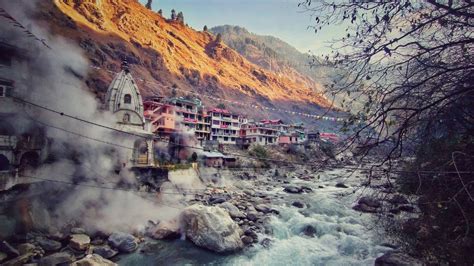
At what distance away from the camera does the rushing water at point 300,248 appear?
13500 mm

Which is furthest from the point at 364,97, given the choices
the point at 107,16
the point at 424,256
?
the point at 107,16

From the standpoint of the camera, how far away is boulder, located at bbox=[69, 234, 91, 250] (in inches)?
515

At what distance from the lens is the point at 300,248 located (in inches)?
600

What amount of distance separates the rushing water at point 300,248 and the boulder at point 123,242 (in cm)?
52

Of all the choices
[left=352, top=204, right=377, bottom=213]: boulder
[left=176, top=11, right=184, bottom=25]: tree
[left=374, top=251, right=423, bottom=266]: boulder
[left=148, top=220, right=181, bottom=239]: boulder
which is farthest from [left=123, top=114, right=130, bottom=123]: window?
[left=176, top=11, right=184, bottom=25]: tree

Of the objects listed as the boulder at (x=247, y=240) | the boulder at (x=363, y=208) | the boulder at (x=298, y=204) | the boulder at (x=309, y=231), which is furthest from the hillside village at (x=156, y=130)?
the boulder at (x=363, y=208)

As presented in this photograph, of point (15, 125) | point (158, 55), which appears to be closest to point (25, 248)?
point (15, 125)

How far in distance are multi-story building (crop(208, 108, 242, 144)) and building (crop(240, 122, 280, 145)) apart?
60.0 inches

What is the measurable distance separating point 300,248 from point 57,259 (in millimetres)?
11467

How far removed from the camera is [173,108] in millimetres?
38656

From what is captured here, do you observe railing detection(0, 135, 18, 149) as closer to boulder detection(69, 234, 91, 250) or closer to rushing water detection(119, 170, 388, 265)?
boulder detection(69, 234, 91, 250)

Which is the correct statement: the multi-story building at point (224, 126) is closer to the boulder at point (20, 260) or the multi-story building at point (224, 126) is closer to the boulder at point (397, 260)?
the boulder at point (20, 260)

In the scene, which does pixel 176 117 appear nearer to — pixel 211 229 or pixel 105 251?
pixel 211 229

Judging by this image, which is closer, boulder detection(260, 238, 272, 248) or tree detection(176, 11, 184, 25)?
boulder detection(260, 238, 272, 248)
